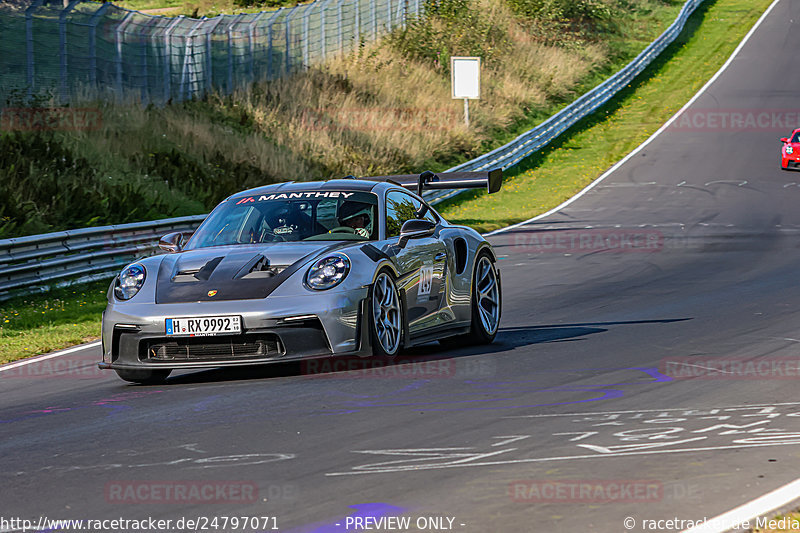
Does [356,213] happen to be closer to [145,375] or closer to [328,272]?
[328,272]

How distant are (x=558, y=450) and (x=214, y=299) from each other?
10.8ft

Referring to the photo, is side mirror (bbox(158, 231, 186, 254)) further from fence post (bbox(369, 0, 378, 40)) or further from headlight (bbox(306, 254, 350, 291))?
fence post (bbox(369, 0, 378, 40))

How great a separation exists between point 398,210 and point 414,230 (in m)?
0.68

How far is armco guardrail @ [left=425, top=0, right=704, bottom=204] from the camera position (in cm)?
3396

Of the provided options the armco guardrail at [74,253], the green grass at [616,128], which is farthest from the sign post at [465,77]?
the armco guardrail at [74,253]

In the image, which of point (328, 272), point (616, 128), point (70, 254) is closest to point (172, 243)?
point (328, 272)

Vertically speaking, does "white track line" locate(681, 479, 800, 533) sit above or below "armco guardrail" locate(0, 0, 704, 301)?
above

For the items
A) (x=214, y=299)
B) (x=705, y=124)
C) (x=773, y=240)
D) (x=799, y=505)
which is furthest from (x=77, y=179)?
(x=705, y=124)

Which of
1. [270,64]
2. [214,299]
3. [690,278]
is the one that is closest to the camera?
[214,299]

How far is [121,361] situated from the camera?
8.66 m

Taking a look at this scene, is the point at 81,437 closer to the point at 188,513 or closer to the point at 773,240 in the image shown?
the point at 188,513

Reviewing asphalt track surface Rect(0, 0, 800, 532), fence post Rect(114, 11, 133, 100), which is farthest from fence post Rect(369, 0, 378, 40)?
asphalt track surface Rect(0, 0, 800, 532)

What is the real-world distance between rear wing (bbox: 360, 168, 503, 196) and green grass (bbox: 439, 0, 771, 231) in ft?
47.4

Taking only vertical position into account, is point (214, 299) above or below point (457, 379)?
above
